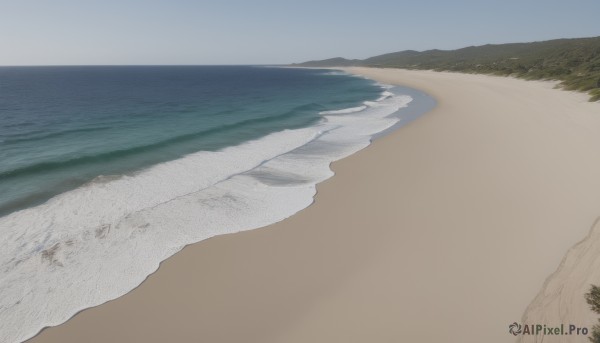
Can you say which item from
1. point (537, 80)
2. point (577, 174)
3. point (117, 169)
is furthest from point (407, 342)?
point (537, 80)

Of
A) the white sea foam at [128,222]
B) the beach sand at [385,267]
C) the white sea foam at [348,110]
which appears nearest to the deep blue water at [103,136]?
the white sea foam at [128,222]

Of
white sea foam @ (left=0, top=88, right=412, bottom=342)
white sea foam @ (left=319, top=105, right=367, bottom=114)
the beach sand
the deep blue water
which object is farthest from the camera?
white sea foam @ (left=319, top=105, right=367, bottom=114)

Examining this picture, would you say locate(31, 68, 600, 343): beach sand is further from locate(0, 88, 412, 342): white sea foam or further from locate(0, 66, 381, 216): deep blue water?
locate(0, 66, 381, 216): deep blue water

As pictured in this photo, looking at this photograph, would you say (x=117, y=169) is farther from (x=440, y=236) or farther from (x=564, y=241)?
(x=564, y=241)

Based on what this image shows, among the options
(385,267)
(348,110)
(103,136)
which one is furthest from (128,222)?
(348,110)

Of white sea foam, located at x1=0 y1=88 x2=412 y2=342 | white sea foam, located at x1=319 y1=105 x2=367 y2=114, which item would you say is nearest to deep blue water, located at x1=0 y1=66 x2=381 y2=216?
white sea foam, located at x1=0 y1=88 x2=412 y2=342

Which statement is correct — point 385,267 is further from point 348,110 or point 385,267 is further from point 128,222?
point 348,110

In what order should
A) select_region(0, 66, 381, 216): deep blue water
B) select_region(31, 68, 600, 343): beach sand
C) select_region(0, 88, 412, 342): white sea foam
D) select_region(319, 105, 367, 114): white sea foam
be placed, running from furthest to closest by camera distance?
1. select_region(319, 105, 367, 114): white sea foam
2. select_region(0, 66, 381, 216): deep blue water
3. select_region(0, 88, 412, 342): white sea foam
4. select_region(31, 68, 600, 343): beach sand

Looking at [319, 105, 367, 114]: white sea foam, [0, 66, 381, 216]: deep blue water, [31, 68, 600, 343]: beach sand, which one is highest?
[31, 68, 600, 343]: beach sand
